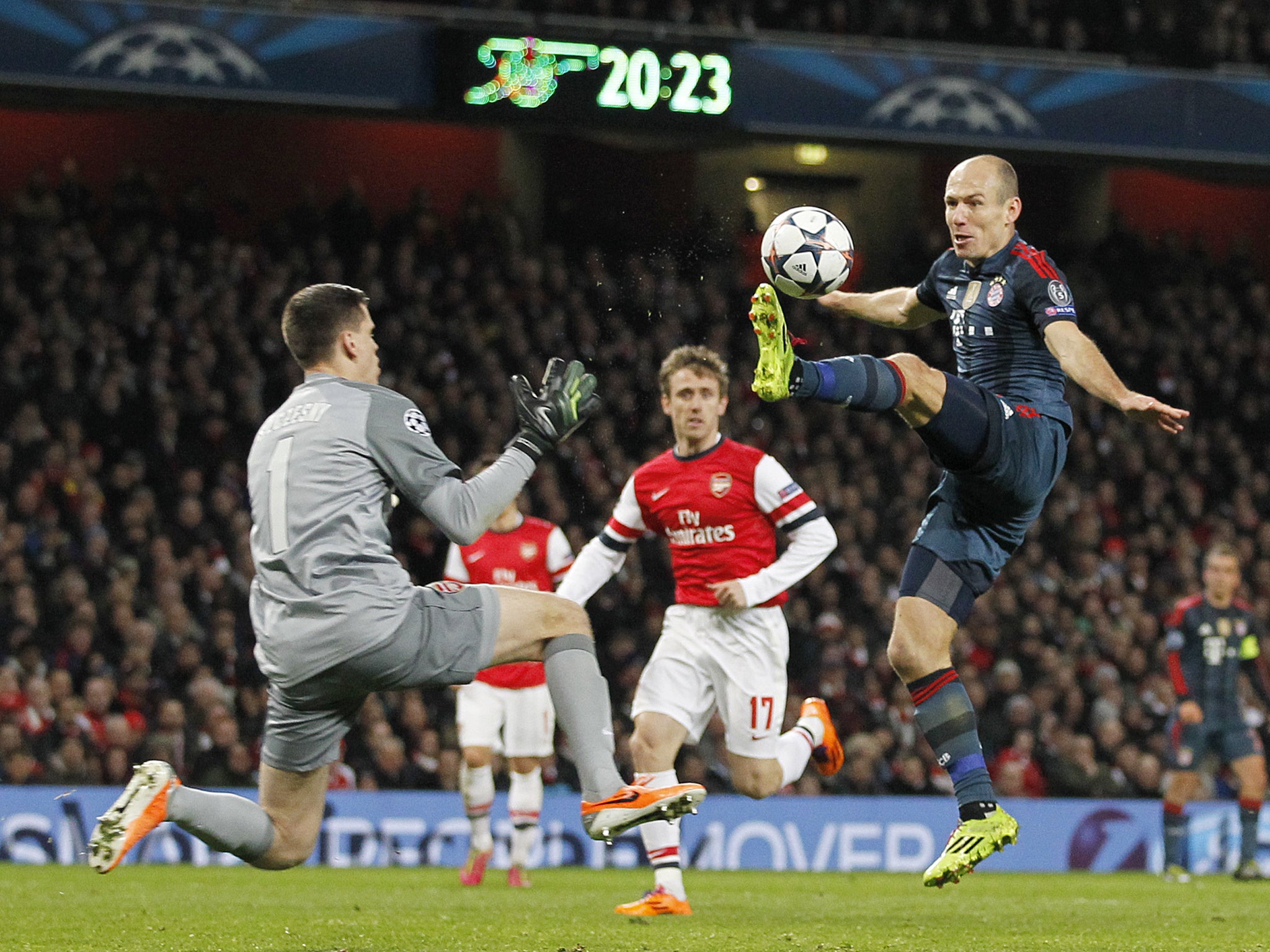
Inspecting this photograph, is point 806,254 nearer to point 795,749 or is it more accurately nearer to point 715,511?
point 715,511

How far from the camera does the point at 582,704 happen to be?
5.56 meters

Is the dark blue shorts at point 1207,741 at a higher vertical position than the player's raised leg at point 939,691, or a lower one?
lower

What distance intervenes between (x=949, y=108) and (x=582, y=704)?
12653 millimetres

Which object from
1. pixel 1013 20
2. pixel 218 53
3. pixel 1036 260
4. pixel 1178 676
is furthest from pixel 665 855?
pixel 1013 20

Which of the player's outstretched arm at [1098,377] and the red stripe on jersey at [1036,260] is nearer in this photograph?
the player's outstretched arm at [1098,377]

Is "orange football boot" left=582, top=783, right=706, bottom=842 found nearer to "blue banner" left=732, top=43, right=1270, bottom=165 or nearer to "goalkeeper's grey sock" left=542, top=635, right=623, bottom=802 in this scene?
"goalkeeper's grey sock" left=542, top=635, right=623, bottom=802

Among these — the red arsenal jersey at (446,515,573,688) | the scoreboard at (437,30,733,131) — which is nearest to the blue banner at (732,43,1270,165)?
the scoreboard at (437,30,733,131)

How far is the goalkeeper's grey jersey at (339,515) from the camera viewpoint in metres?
5.24

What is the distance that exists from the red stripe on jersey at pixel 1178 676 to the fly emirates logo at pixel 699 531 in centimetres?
505

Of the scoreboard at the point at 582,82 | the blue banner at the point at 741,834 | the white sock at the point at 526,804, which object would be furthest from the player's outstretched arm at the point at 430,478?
the scoreboard at the point at 582,82

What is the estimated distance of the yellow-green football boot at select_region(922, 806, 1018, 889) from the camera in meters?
6.01

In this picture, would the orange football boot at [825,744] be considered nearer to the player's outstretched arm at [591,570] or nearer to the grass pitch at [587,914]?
the grass pitch at [587,914]

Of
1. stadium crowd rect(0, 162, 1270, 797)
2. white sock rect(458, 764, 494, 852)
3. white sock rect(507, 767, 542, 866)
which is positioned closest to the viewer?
white sock rect(458, 764, 494, 852)

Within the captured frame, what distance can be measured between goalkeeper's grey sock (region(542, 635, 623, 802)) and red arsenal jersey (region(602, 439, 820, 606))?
2726mm
